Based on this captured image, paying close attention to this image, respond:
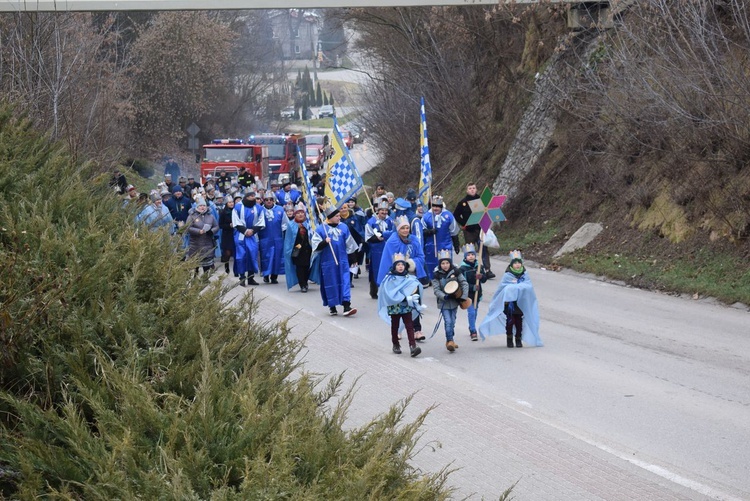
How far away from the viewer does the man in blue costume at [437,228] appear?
62.7ft

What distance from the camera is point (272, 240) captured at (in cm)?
2122

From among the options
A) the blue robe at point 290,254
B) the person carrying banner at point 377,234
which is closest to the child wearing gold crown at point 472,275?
the person carrying banner at point 377,234

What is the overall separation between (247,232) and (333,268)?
4547mm

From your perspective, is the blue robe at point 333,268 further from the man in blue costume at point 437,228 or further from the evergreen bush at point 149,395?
the evergreen bush at point 149,395

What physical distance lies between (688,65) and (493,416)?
1069 centimetres

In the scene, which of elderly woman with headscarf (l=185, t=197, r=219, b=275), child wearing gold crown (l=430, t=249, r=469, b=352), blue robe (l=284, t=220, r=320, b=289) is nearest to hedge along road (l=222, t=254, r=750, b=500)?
child wearing gold crown (l=430, t=249, r=469, b=352)

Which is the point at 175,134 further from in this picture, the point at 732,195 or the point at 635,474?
the point at 635,474

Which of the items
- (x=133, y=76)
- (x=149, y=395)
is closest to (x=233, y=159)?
(x=133, y=76)

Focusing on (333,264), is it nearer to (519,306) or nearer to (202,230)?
(202,230)

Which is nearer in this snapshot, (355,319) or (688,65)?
(355,319)

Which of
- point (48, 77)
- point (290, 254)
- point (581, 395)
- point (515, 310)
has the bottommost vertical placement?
point (581, 395)

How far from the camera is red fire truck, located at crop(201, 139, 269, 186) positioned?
42.2 meters

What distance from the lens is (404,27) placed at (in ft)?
109

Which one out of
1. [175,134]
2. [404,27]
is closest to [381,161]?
[404,27]
